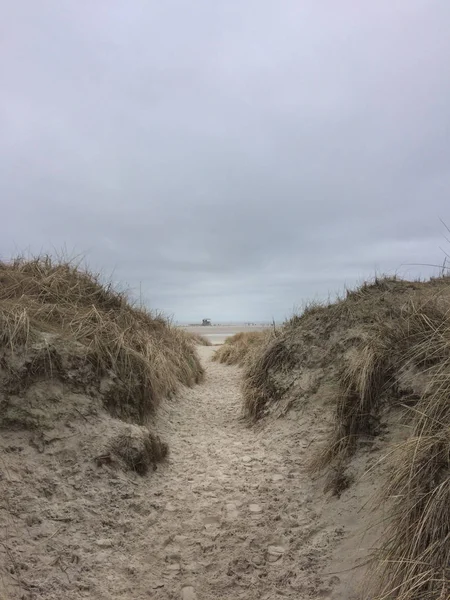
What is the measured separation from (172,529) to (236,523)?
0.57m

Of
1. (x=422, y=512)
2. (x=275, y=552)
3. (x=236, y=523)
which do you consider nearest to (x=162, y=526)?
(x=236, y=523)

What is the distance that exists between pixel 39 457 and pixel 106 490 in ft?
2.25

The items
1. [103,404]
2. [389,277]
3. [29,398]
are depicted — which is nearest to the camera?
[29,398]

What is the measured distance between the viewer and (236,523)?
3977 mm

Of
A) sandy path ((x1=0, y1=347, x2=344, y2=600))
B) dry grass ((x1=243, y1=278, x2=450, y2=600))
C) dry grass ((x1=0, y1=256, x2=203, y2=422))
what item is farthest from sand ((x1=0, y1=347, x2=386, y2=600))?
dry grass ((x1=0, y1=256, x2=203, y2=422))

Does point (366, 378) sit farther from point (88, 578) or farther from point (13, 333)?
point (13, 333)

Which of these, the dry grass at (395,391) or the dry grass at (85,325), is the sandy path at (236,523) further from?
the dry grass at (85,325)

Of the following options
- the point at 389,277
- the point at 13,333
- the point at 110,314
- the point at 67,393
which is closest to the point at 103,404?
the point at 67,393

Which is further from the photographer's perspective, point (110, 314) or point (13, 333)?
point (110, 314)

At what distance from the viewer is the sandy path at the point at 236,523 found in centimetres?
327

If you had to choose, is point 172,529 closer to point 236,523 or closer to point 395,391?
point 236,523

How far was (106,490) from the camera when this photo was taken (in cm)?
415

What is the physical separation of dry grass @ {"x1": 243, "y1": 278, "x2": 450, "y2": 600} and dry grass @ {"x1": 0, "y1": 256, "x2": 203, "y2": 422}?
1.96m

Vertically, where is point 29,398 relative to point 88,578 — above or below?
above
